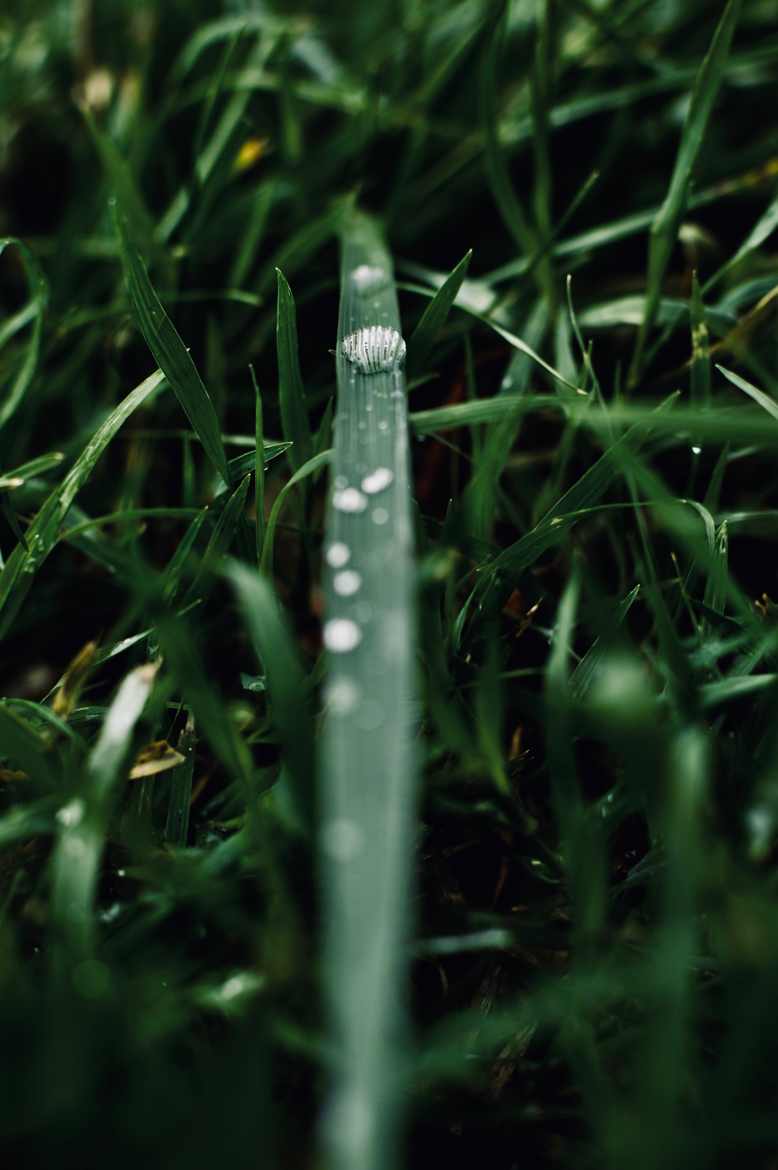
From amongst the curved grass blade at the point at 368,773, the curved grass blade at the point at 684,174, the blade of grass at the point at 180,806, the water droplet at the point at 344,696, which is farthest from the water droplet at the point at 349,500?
the curved grass blade at the point at 684,174

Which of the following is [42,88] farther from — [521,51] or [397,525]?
[397,525]

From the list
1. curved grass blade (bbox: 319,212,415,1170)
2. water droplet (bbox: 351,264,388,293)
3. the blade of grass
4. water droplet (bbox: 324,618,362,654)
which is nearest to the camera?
curved grass blade (bbox: 319,212,415,1170)

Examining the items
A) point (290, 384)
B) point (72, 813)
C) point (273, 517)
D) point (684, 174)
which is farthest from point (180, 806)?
point (684, 174)

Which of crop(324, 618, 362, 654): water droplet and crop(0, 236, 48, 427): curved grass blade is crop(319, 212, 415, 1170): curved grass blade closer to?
crop(324, 618, 362, 654): water droplet

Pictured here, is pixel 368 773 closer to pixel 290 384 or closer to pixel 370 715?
pixel 370 715

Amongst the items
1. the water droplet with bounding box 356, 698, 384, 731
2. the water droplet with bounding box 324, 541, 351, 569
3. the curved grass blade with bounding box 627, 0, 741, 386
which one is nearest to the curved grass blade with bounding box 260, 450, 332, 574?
the water droplet with bounding box 324, 541, 351, 569

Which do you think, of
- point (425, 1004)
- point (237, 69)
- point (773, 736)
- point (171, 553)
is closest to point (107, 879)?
point (425, 1004)

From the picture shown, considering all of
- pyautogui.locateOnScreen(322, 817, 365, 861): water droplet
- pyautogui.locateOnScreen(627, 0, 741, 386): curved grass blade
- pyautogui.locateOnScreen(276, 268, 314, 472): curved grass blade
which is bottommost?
pyautogui.locateOnScreen(322, 817, 365, 861): water droplet

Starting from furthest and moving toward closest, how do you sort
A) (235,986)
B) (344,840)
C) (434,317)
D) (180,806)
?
(434,317) → (180,806) → (235,986) → (344,840)
